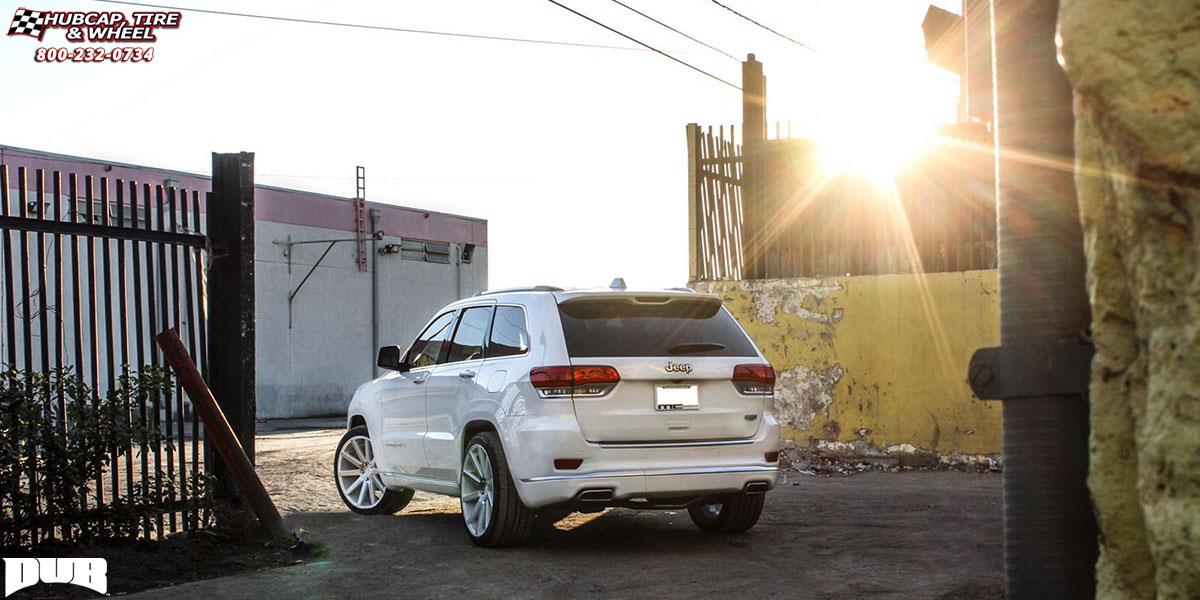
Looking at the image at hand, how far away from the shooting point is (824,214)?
13.9 m

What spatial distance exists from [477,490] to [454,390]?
817 mm

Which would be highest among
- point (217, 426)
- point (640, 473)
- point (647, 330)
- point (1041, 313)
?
point (1041, 313)

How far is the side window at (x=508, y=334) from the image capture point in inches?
317

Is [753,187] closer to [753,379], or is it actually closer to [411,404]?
[411,404]

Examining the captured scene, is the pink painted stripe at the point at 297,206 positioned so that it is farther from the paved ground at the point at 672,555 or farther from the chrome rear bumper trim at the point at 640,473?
the chrome rear bumper trim at the point at 640,473

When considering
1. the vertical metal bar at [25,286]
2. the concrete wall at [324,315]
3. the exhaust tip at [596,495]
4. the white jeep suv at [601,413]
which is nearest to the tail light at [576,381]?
the white jeep suv at [601,413]

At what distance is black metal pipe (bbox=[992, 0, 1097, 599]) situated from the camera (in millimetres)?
2494

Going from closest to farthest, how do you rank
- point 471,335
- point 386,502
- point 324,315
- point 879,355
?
point 471,335, point 386,502, point 879,355, point 324,315

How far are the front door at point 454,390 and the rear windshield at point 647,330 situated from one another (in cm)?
90

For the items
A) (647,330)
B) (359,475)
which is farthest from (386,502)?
(647,330)

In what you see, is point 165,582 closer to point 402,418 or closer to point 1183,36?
point 402,418

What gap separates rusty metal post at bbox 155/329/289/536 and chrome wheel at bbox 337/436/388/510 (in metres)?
1.87

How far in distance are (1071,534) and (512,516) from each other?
214 inches

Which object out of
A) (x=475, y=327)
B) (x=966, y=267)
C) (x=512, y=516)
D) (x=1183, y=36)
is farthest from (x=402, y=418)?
(x=1183, y=36)
